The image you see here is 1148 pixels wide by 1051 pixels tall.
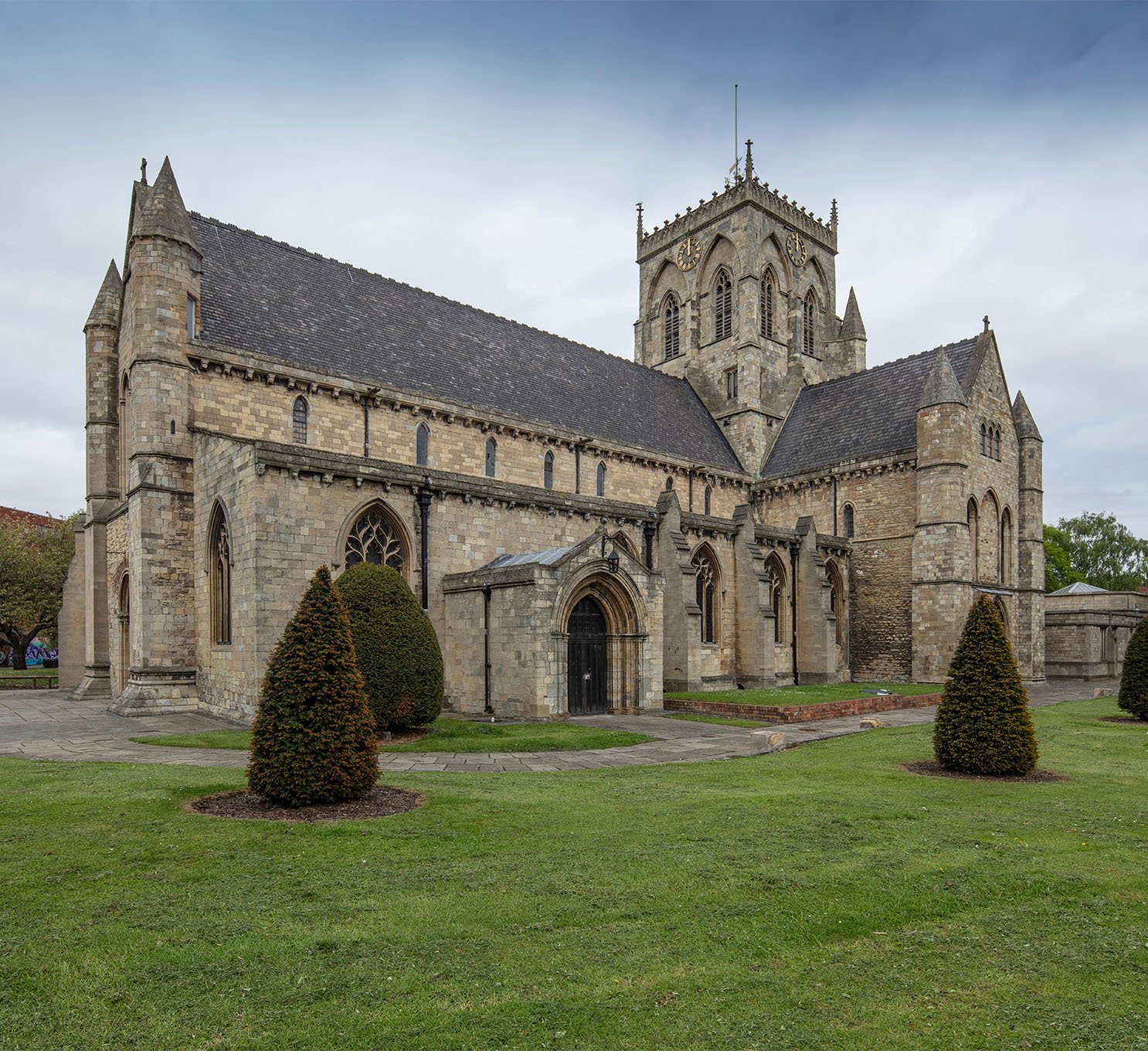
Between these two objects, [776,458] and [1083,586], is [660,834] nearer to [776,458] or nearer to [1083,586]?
[776,458]

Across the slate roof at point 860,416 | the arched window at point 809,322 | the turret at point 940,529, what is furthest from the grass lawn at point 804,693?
the arched window at point 809,322

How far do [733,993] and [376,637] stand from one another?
13233 mm

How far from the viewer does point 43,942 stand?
5855mm

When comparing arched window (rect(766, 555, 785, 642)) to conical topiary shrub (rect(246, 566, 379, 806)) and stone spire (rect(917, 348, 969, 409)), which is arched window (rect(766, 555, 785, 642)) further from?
conical topiary shrub (rect(246, 566, 379, 806))

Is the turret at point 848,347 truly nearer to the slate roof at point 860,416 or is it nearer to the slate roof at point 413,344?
the slate roof at point 860,416

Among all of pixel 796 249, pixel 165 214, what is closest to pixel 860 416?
pixel 796 249

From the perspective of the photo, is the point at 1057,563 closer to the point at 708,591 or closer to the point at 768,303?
the point at 768,303

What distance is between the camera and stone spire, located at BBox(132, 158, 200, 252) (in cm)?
2320

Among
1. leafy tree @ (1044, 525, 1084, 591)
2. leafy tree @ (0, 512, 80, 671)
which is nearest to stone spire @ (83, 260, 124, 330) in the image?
leafy tree @ (0, 512, 80, 671)

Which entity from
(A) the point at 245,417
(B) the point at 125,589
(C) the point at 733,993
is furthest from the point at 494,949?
(B) the point at 125,589

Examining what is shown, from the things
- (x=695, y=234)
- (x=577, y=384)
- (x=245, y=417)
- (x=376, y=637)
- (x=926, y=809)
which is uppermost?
(x=695, y=234)

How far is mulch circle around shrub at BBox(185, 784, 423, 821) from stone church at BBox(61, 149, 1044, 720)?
893 centimetres

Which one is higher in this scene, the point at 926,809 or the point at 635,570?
the point at 635,570

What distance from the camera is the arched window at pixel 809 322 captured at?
155 feet
